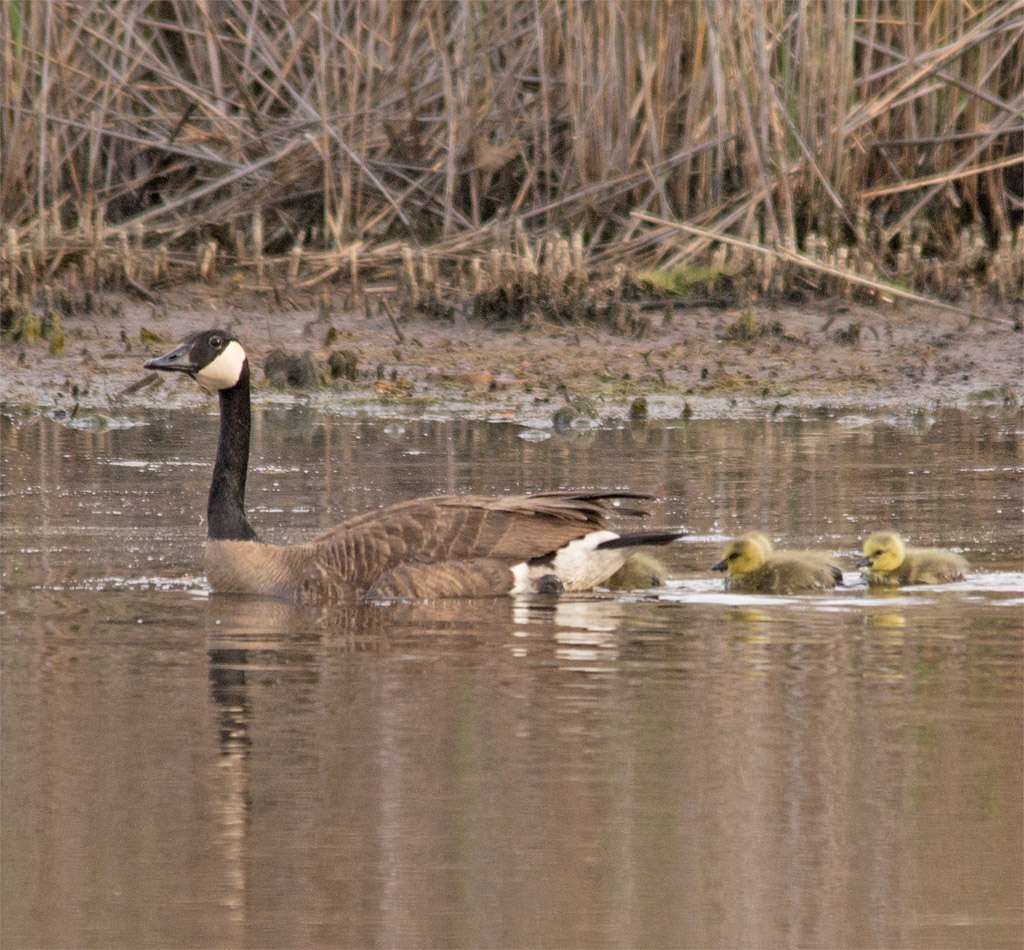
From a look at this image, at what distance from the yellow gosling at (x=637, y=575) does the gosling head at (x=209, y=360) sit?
5.46 ft

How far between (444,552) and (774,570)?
42.2 inches

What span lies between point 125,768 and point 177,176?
32.9 ft

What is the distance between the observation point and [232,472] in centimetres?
848

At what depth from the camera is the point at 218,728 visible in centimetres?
569

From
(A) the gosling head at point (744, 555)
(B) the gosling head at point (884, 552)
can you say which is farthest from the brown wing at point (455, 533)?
(B) the gosling head at point (884, 552)

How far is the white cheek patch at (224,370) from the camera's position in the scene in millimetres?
8727

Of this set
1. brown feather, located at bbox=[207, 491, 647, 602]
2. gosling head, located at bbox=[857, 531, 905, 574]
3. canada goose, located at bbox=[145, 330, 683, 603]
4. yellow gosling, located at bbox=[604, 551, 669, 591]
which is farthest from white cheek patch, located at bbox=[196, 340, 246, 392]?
gosling head, located at bbox=[857, 531, 905, 574]

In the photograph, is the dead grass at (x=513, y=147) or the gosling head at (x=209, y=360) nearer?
the gosling head at (x=209, y=360)

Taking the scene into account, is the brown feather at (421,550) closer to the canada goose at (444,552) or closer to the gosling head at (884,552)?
the canada goose at (444,552)

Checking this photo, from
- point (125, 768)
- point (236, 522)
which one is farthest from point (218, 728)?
point (236, 522)

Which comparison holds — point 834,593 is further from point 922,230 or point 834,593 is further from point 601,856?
point 922,230

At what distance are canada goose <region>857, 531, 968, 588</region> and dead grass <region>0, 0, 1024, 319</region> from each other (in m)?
5.46

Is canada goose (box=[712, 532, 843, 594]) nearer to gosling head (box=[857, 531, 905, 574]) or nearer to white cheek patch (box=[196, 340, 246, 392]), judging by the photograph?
gosling head (box=[857, 531, 905, 574])

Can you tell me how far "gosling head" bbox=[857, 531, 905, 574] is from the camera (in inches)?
304
